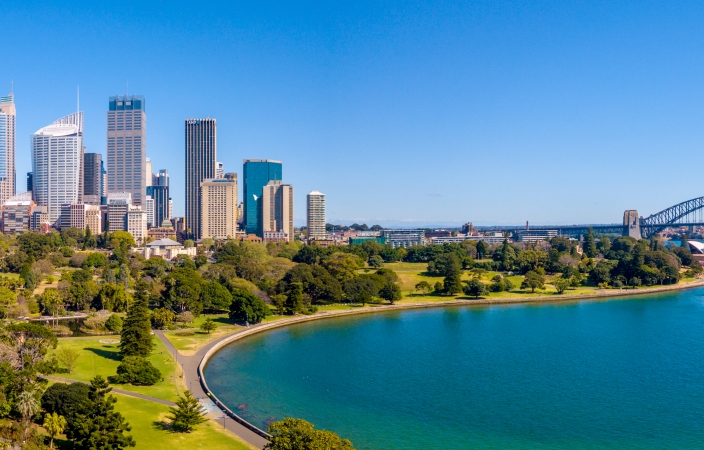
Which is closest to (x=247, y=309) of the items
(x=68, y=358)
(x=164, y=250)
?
(x=68, y=358)

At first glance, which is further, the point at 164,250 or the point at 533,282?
the point at 164,250

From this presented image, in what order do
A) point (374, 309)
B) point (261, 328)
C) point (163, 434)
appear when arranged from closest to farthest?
point (163, 434) → point (261, 328) → point (374, 309)

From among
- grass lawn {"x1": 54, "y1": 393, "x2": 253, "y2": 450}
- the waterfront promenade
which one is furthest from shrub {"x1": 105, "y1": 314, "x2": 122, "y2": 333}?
grass lawn {"x1": 54, "y1": 393, "x2": 253, "y2": 450}

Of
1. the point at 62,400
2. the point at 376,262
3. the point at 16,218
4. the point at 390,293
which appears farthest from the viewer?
the point at 16,218

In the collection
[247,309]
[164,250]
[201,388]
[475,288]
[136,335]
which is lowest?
[201,388]

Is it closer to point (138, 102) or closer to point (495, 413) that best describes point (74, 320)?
point (495, 413)

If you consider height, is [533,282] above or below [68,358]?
above

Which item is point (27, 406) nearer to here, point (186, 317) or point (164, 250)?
point (186, 317)
